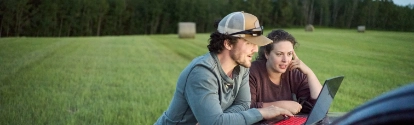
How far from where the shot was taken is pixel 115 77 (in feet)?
20.9

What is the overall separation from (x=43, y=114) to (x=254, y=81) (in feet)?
7.16

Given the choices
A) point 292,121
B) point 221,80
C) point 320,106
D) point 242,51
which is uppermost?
point 242,51

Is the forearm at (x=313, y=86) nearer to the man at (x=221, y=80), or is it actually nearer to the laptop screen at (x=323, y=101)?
the laptop screen at (x=323, y=101)

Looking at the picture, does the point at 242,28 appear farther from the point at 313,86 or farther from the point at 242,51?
the point at 313,86

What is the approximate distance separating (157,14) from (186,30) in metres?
6.12

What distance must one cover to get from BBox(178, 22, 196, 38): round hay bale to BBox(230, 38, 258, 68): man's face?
1252cm

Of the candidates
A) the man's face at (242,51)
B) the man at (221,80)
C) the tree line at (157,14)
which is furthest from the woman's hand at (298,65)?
the tree line at (157,14)

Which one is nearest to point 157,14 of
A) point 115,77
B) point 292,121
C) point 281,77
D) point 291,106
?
point 115,77

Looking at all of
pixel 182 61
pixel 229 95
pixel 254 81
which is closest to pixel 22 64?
pixel 182 61

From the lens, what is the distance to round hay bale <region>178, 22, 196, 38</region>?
14813mm

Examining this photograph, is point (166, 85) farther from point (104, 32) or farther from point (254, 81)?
point (104, 32)

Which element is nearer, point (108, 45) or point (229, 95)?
point (229, 95)

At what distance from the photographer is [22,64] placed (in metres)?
6.15

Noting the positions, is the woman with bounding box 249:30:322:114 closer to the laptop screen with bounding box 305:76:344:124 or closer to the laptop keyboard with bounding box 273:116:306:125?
the laptop keyboard with bounding box 273:116:306:125
